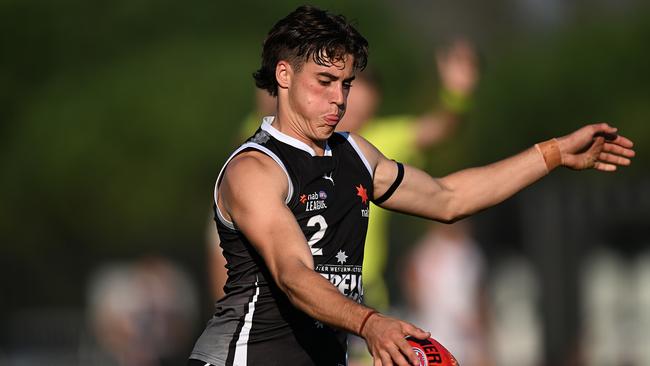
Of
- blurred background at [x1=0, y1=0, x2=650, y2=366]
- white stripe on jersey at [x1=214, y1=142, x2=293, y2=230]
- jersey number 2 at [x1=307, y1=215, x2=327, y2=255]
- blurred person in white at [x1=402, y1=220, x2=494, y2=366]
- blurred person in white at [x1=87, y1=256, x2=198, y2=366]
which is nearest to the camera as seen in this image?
white stripe on jersey at [x1=214, y1=142, x2=293, y2=230]

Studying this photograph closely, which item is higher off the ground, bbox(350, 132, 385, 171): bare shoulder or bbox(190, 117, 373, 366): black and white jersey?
bbox(350, 132, 385, 171): bare shoulder

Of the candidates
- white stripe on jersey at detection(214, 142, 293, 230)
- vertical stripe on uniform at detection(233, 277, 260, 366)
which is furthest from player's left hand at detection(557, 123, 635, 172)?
vertical stripe on uniform at detection(233, 277, 260, 366)

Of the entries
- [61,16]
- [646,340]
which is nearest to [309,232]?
[646,340]

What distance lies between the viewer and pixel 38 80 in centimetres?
3847

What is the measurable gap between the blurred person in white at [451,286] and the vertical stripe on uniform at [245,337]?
9.59 metres

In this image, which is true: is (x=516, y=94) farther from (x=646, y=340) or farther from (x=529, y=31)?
(x=646, y=340)

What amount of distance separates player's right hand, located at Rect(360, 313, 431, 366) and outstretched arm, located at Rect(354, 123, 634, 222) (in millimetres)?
1625

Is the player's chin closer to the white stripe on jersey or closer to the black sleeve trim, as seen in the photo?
the white stripe on jersey

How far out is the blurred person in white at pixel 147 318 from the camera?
59.8 feet

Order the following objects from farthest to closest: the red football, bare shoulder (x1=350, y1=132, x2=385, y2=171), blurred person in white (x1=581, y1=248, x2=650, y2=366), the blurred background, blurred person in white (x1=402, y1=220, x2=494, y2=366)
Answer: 1. the blurred background
2. blurred person in white (x1=581, y1=248, x2=650, y2=366)
3. blurred person in white (x1=402, y1=220, x2=494, y2=366)
4. bare shoulder (x1=350, y1=132, x2=385, y2=171)
5. the red football

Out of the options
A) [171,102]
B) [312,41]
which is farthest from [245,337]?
[171,102]

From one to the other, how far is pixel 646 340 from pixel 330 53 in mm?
11581

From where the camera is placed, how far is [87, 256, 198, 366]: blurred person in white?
18.2 m

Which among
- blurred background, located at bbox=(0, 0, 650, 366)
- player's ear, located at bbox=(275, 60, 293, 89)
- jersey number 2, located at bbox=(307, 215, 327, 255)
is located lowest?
jersey number 2, located at bbox=(307, 215, 327, 255)
